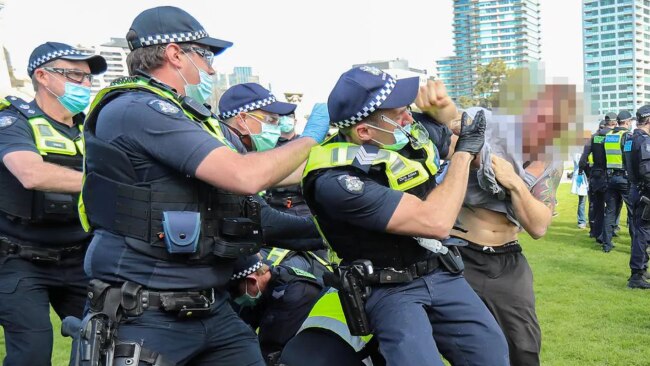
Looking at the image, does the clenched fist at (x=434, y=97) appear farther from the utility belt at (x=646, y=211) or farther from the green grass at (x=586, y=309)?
the utility belt at (x=646, y=211)

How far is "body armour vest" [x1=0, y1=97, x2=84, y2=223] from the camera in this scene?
4270mm

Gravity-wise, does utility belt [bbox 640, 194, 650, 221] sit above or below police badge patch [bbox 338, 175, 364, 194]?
below

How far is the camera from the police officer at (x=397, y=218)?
2711mm

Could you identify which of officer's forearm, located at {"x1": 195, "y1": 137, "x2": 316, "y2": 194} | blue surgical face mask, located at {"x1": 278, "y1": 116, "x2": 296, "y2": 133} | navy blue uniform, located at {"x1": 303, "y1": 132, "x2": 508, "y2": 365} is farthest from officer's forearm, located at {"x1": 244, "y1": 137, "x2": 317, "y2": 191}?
blue surgical face mask, located at {"x1": 278, "y1": 116, "x2": 296, "y2": 133}

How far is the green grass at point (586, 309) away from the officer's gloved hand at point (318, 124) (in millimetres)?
4138

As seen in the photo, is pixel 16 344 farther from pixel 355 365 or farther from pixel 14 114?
pixel 355 365

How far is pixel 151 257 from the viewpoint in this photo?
2.70 m

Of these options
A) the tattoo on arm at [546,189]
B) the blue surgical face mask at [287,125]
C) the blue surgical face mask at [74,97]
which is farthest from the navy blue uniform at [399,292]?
the blue surgical face mask at [287,125]

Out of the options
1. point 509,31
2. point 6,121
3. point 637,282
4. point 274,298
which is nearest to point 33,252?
point 6,121

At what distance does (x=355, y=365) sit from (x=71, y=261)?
2.38 m

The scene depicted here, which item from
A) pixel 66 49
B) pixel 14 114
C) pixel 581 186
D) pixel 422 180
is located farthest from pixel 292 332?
pixel 581 186

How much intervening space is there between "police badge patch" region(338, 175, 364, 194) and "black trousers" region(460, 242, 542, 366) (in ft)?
4.58

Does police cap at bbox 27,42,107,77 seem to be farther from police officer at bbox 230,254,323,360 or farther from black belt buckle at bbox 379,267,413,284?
black belt buckle at bbox 379,267,413,284

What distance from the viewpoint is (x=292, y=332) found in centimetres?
381
